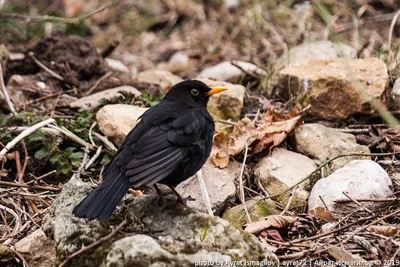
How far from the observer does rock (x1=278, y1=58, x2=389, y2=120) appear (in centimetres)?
570

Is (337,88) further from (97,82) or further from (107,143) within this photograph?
(97,82)

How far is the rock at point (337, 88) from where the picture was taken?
18.7 ft

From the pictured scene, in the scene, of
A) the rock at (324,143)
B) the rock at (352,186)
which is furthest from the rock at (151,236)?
the rock at (324,143)

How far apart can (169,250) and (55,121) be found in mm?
2667

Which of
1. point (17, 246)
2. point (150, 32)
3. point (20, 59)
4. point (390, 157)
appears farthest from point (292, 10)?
point (17, 246)

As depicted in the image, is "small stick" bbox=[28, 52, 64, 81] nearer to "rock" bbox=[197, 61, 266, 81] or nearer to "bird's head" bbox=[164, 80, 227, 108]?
"rock" bbox=[197, 61, 266, 81]

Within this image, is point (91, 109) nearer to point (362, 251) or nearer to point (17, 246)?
point (17, 246)

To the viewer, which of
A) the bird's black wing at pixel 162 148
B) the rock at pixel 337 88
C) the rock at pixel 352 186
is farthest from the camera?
the rock at pixel 337 88

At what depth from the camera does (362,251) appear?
12.4ft

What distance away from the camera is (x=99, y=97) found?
632 centimetres

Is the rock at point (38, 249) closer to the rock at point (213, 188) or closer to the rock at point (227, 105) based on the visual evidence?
the rock at point (213, 188)

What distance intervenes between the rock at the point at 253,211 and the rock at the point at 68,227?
1.19 metres

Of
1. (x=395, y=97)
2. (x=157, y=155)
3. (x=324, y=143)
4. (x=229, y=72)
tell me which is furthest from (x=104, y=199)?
(x=229, y=72)

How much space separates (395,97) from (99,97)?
2961 mm
